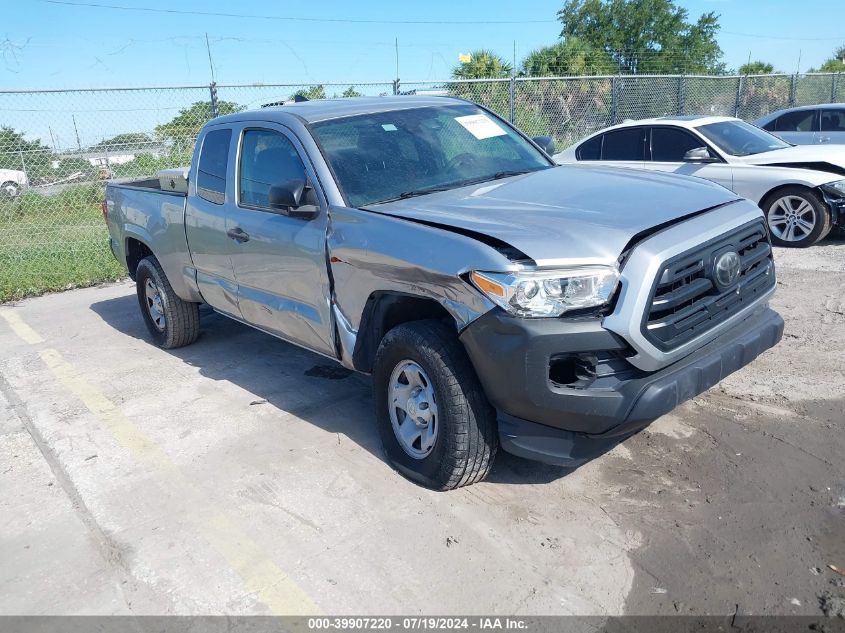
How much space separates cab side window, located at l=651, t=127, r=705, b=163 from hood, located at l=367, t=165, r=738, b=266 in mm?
5037

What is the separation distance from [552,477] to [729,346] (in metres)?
1.11

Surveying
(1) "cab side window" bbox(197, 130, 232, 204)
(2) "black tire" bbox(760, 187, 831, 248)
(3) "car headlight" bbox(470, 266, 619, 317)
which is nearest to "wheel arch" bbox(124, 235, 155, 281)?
(1) "cab side window" bbox(197, 130, 232, 204)

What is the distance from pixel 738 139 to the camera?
29.3 ft

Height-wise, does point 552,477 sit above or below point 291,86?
below

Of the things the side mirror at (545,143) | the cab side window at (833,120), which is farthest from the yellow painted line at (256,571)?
the cab side window at (833,120)

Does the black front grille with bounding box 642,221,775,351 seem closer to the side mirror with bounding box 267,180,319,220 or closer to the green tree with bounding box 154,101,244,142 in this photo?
the side mirror with bounding box 267,180,319,220

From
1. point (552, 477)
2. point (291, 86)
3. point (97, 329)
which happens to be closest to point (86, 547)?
point (552, 477)

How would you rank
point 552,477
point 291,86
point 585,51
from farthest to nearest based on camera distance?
point 585,51 → point 291,86 → point 552,477

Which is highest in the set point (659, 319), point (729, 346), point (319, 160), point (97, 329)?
point (319, 160)


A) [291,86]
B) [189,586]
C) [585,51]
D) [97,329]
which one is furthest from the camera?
[585,51]

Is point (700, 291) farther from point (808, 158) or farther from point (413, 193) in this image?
point (808, 158)

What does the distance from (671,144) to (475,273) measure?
22.3 feet

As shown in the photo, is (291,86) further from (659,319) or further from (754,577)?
(754,577)

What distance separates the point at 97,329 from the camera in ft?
23.6
